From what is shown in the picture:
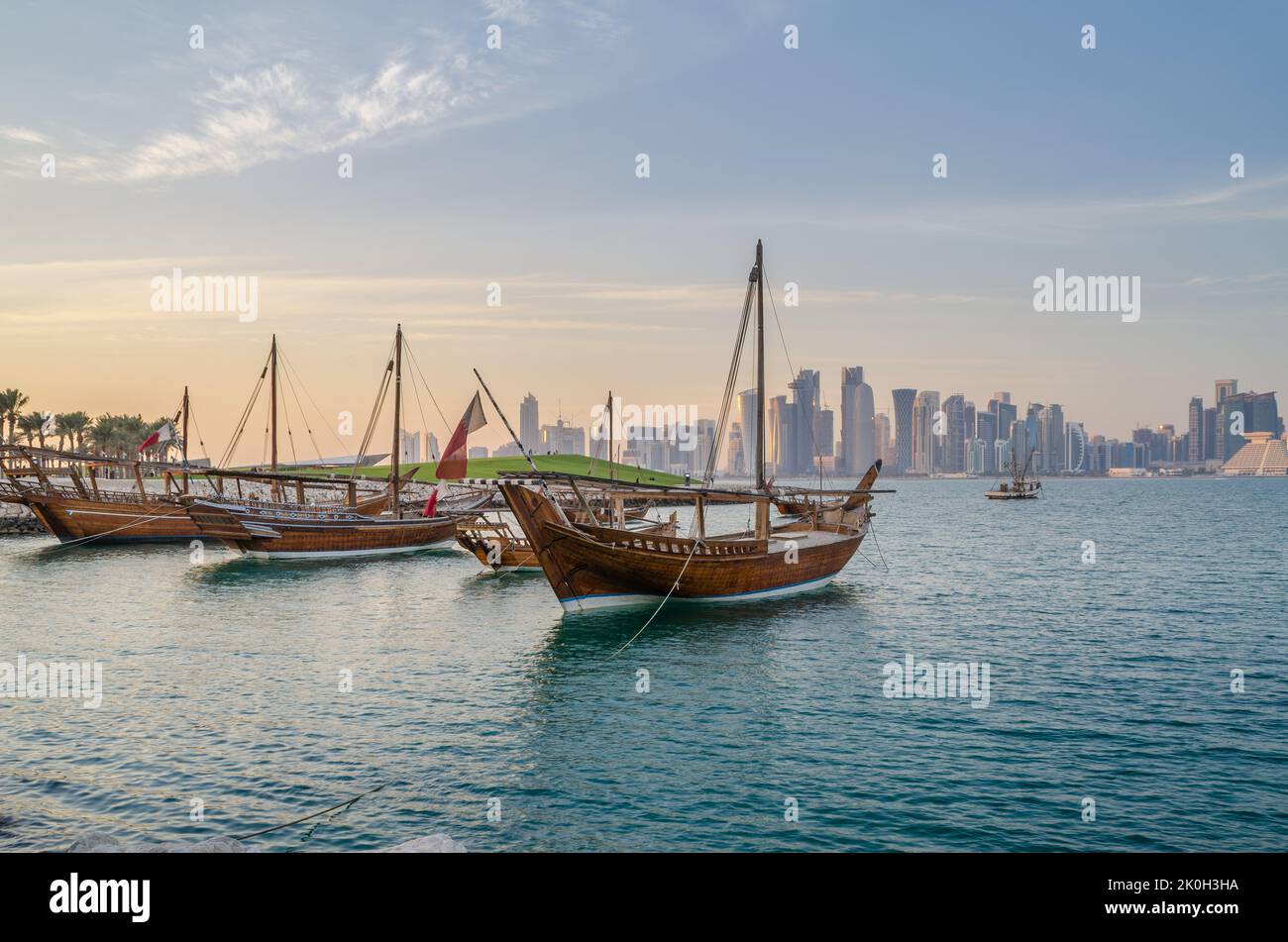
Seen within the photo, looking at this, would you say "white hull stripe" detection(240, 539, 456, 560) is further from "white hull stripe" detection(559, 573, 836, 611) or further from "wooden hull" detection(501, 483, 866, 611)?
"wooden hull" detection(501, 483, 866, 611)

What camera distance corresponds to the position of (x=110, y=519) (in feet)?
220

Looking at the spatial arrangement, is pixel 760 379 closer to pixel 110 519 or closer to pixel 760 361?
pixel 760 361

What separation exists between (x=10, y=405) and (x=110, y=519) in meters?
84.5

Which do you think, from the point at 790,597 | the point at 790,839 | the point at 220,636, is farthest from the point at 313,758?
the point at 790,597

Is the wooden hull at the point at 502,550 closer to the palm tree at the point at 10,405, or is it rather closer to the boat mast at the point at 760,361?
the boat mast at the point at 760,361

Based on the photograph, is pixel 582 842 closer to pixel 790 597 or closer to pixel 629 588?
pixel 629 588

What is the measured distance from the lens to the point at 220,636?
3034 cm

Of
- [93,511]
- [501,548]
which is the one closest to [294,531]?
[501,548]

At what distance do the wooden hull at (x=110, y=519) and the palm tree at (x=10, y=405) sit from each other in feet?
262

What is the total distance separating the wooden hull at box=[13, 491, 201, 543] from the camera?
215ft

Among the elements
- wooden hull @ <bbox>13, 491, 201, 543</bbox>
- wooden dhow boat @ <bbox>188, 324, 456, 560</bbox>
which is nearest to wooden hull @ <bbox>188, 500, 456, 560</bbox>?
wooden dhow boat @ <bbox>188, 324, 456, 560</bbox>

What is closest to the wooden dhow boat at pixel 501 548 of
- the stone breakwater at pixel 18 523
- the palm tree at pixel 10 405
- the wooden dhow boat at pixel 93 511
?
the wooden dhow boat at pixel 93 511

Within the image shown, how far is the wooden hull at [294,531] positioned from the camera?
56.4 metres

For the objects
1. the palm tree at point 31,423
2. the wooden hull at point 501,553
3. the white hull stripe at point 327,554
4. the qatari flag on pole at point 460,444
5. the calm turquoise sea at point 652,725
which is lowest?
the calm turquoise sea at point 652,725
